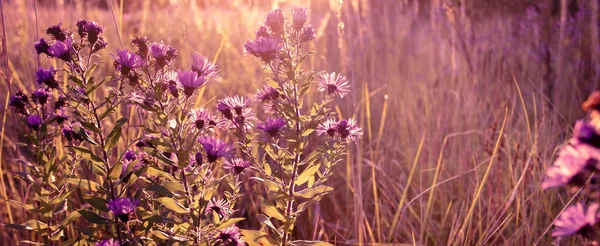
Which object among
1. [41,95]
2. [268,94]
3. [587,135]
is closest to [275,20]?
[268,94]

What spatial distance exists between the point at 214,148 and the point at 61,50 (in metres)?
0.41

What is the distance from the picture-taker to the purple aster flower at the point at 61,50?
1217mm

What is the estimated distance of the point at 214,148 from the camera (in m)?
1.19

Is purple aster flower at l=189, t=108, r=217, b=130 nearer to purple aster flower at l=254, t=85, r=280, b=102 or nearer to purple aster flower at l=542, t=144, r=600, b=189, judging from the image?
purple aster flower at l=254, t=85, r=280, b=102

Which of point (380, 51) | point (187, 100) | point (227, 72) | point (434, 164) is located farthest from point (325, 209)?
point (380, 51)

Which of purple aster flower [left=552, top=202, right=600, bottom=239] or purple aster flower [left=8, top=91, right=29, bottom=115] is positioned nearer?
purple aster flower [left=552, top=202, right=600, bottom=239]

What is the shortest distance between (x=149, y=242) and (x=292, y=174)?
1.35ft

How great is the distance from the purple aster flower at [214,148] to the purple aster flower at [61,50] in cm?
37

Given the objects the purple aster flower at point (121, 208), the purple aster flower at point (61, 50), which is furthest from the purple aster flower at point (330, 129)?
the purple aster flower at point (61, 50)

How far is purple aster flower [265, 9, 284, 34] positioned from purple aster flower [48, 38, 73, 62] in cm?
46

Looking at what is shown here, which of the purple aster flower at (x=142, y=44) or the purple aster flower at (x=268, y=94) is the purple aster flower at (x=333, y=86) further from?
the purple aster flower at (x=142, y=44)

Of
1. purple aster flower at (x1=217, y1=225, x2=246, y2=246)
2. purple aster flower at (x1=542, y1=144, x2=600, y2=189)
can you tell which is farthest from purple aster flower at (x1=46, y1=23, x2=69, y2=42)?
purple aster flower at (x1=542, y1=144, x2=600, y2=189)

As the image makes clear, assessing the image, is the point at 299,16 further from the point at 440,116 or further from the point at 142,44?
the point at 440,116

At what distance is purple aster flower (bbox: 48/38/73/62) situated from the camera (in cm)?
122
